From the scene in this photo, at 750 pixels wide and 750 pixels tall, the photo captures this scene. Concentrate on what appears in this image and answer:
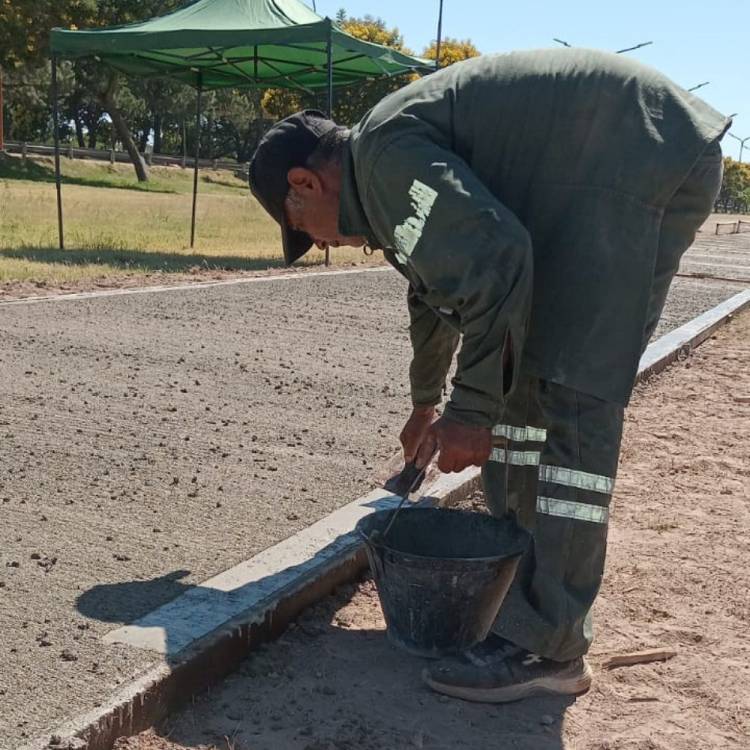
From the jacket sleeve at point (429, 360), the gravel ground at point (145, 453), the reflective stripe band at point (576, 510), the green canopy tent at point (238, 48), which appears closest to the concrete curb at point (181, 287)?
the gravel ground at point (145, 453)

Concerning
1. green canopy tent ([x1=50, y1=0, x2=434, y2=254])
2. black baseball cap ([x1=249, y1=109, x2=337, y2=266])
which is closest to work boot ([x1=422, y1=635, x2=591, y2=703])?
black baseball cap ([x1=249, y1=109, x2=337, y2=266])

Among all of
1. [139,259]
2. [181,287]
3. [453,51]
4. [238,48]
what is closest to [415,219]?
[181,287]

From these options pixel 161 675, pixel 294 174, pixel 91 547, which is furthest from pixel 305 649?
pixel 294 174

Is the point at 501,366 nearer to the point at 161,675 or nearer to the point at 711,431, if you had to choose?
the point at 161,675

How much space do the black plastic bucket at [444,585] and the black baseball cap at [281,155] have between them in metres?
0.98

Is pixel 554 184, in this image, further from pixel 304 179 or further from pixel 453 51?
pixel 453 51

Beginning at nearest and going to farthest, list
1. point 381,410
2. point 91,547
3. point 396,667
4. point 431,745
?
point 431,745 → point 396,667 → point 91,547 → point 381,410

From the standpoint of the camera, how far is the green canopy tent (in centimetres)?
1260

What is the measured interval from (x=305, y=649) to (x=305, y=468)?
4.93 ft

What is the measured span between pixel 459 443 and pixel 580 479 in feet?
1.31

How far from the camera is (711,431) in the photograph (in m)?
6.04

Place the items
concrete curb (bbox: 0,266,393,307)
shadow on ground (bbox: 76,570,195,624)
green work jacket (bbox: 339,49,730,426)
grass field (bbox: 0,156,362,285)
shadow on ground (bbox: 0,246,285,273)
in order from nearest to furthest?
green work jacket (bbox: 339,49,730,426)
shadow on ground (bbox: 76,570,195,624)
concrete curb (bbox: 0,266,393,307)
grass field (bbox: 0,156,362,285)
shadow on ground (bbox: 0,246,285,273)

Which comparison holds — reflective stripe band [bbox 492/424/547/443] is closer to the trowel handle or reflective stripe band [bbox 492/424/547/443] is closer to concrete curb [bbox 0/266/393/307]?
the trowel handle

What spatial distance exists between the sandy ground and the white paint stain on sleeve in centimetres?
122
